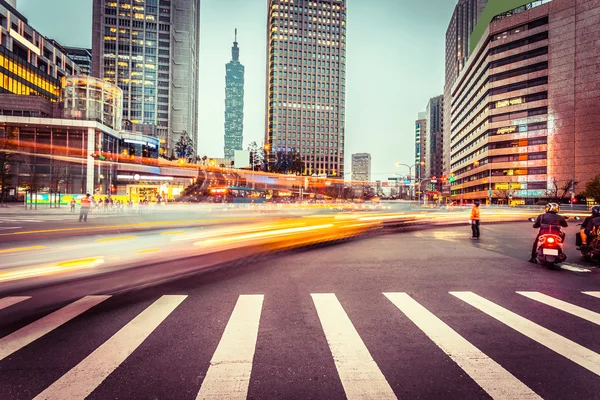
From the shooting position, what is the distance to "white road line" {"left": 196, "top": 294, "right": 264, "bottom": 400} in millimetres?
3094

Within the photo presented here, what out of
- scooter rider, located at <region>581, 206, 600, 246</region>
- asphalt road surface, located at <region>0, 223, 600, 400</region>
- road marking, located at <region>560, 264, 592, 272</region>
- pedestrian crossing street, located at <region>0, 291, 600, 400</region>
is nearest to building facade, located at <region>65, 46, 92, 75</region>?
asphalt road surface, located at <region>0, 223, 600, 400</region>

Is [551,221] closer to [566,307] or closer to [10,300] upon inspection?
[566,307]

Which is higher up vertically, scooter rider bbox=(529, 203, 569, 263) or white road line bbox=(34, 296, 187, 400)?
scooter rider bbox=(529, 203, 569, 263)

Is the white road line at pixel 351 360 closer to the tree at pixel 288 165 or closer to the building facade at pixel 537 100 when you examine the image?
the building facade at pixel 537 100

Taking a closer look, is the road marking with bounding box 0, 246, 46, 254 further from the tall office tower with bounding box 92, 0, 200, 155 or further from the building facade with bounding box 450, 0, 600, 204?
the tall office tower with bounding box 92, 0, 200, 155

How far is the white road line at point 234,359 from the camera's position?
3094 millimetres

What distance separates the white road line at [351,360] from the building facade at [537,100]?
81.1m

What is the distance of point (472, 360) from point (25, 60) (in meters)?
90.8

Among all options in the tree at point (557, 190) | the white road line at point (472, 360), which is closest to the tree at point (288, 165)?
the tree at point (557, 190)

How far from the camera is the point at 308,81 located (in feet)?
581

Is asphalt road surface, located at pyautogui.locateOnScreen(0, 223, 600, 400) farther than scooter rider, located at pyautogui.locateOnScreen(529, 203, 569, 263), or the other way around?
scooter rider, located at pyautogui.locateOnScreen(529, 203, 569, 263)

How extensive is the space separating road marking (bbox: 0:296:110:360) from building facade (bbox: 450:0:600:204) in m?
82.5

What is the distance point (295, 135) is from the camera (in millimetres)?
177000

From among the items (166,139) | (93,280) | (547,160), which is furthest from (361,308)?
(166,139)
